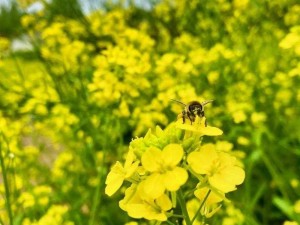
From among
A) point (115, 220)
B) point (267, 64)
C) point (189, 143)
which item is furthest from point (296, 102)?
point (189, 143)

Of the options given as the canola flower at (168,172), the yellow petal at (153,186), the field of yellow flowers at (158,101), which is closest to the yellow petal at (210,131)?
the canola flower at (168,172)

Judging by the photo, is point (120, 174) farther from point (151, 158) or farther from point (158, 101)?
point (158, 101)

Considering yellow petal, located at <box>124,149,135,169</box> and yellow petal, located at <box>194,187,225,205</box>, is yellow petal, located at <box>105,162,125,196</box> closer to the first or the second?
yellow petal, located at <box>124,149,135,169</box>

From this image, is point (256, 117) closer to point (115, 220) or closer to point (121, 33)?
point (115, 220)

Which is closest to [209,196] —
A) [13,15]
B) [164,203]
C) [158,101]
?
[164,203]

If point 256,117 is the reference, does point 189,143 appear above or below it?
below

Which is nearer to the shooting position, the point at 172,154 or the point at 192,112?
the point at 172,154

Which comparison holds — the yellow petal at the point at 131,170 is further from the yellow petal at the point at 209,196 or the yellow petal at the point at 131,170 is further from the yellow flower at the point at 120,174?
the yellow petal at the point at 209,196

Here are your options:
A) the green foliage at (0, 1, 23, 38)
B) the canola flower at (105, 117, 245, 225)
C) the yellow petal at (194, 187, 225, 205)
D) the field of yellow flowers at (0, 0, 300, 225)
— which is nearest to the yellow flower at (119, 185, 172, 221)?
the canola flower at (105, 117, 245, 225)
